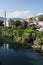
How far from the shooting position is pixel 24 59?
29.5 ft

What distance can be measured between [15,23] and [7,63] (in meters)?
20.2

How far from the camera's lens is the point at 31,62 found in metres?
8.43

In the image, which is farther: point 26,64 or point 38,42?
point 38,42

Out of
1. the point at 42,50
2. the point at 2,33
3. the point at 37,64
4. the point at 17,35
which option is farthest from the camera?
the point at 2,33

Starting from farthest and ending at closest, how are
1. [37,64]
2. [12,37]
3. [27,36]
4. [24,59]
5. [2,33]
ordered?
[2,33] < [12,37] < [27,36] < [24,59] < [37,64]

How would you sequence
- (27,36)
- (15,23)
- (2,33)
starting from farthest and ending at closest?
(15,23)
(2,33)
(27,36)

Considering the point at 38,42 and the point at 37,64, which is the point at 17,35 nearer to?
the point at 38,42

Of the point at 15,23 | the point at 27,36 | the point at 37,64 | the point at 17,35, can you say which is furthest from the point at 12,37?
the point at 15,23

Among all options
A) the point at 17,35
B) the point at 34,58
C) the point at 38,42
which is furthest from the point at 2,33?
the point at 34,58

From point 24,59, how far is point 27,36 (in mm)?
5214

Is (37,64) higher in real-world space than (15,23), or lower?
lower

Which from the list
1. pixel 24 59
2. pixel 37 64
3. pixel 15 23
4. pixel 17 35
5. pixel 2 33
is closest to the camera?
pixel 37 64

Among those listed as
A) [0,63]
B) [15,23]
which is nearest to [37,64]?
[0,63]

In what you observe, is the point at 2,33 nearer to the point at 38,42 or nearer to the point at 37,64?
the point at 38,42
